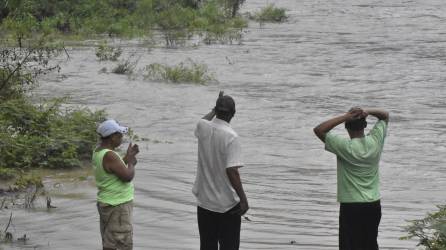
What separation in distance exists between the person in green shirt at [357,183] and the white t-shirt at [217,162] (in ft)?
2.78

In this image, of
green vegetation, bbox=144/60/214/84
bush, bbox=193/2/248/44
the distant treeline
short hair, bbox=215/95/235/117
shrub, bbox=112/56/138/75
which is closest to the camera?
short hair, bbox=215/95/235/117

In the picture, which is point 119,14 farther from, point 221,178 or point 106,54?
point 221,178

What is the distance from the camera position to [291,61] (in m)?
28.0

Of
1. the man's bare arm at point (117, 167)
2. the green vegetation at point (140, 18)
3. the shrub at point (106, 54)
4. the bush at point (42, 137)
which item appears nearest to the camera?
the man's bare arm at point (117, 167)

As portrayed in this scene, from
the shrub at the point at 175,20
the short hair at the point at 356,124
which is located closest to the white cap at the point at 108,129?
the short hair at the point at 356,124

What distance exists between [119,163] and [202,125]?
26.7 inches

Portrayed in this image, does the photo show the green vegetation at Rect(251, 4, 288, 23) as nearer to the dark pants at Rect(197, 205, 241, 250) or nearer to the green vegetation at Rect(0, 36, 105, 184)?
the green vegetation at Rect(0, 36, 105, 184)

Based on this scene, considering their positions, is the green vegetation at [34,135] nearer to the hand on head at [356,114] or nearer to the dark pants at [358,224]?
the dark pants at [358,224]

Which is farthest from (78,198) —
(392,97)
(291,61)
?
(291,61)

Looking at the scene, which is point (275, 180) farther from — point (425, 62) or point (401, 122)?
point (425, 62)

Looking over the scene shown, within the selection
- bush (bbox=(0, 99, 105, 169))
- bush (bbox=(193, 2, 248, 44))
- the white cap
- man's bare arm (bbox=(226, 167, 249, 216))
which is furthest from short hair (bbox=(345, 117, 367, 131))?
bush (bbox=(193, 2, 248, 44))

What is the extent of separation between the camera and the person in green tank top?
6859 millimetres

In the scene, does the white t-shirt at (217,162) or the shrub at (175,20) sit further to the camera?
the shrub at (175,20)

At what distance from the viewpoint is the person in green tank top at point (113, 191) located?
6.86 meters
